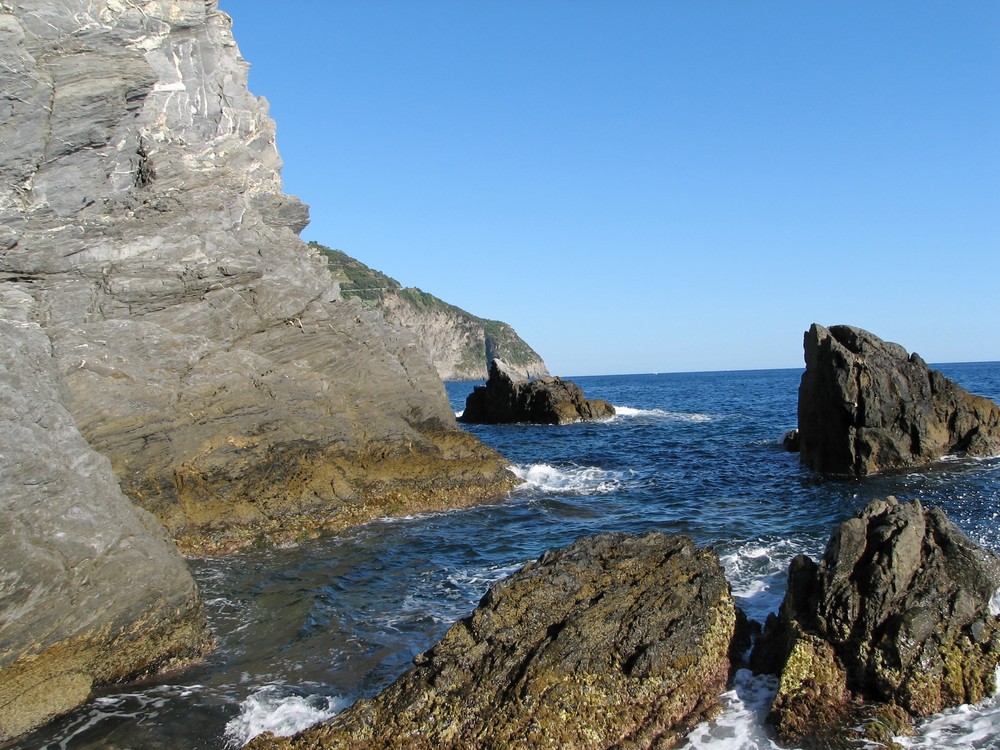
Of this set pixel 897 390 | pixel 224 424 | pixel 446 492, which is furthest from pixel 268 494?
pixel 897 390

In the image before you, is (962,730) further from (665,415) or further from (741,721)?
(665,415)

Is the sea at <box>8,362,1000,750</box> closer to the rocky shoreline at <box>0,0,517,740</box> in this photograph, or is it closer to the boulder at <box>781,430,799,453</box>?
the rocky shoreline at <box>0,0,517,740</box>

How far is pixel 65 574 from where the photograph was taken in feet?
32.0

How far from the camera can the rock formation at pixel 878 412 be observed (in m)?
24.7

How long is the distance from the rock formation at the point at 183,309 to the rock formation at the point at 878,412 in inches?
454

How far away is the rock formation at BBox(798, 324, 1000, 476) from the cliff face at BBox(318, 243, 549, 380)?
12991 centimetres

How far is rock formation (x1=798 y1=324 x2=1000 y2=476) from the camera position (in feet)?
80.9

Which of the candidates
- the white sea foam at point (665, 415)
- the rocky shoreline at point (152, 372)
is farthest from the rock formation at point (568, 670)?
the white sea foam at point (665, 415)

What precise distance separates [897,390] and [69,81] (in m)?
25.4

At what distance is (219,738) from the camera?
8.43 m

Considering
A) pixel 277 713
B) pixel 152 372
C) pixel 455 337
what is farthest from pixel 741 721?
pixel 455 337

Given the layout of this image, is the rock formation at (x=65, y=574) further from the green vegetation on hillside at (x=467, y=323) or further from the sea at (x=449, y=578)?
the green vegetation on hillside at (x=467, y=323)

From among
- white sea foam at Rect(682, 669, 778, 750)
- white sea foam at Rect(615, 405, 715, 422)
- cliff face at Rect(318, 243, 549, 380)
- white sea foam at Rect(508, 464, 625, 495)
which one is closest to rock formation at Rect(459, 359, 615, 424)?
white sea foam at Rect(615, 405, 715, 422)

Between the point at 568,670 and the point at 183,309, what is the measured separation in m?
14.6
